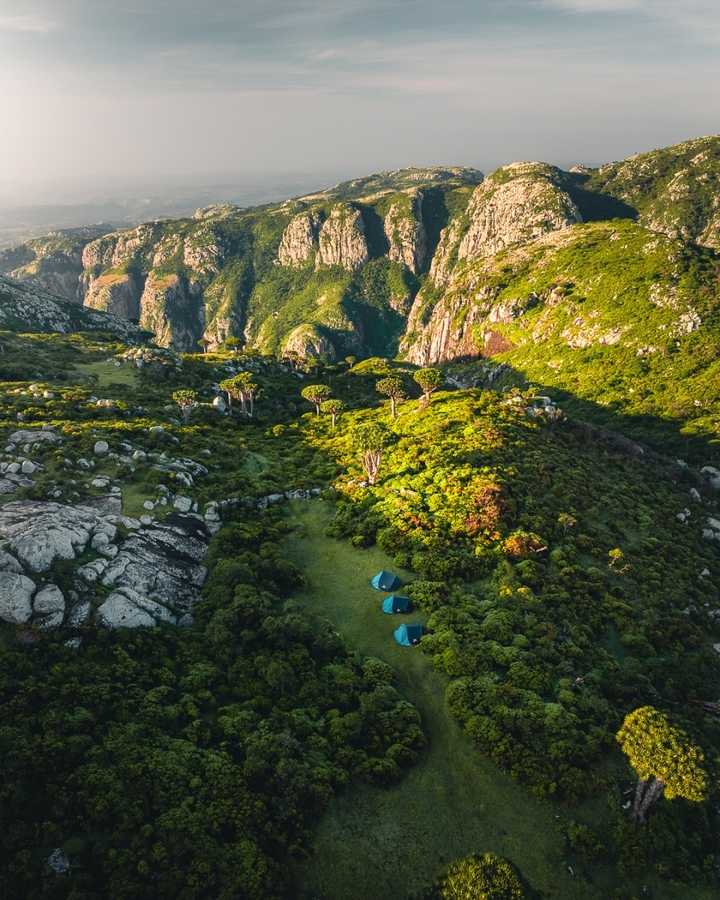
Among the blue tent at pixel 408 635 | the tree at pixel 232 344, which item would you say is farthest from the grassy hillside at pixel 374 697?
the tree at pixel 232 344

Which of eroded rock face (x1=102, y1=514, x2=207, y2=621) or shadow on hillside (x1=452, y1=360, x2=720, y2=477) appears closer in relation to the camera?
eroded rock face (x1=102, y1=514, x2=207, y2=621)

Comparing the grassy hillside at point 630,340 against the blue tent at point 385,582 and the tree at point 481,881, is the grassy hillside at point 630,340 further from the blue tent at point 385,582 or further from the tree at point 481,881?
the tree at point 481,881

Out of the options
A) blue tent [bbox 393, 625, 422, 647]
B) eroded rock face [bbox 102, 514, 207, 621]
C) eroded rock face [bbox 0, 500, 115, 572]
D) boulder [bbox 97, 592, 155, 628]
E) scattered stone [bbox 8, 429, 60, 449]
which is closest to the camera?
boulder [bbox 97, 592, 155, 628]

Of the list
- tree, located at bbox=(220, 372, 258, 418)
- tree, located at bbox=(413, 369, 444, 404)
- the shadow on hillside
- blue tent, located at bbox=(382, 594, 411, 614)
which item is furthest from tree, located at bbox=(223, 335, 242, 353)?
blue tent, located at bbox=(382, 594, 411, 614)

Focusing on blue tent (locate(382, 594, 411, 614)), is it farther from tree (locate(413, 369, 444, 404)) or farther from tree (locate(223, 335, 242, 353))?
tree (locate(223, 335, 242, 353))

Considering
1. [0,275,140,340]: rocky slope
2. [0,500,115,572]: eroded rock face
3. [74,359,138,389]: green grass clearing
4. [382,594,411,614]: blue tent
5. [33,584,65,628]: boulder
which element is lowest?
[382,594,411,614]: blue tent

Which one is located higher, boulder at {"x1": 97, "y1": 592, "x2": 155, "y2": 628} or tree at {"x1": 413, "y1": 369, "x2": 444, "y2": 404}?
tree at {"x1": 413, "y1": 369, "x2": 444, "y2": 404}

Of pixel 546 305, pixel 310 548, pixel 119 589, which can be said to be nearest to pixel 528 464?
pixel 310 548
